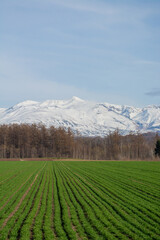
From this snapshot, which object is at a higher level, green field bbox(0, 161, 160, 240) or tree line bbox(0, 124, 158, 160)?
tree line bbox(0, 124, 158, 160)

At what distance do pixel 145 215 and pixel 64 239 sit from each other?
19.1ft

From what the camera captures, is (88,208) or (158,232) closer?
(158,232)

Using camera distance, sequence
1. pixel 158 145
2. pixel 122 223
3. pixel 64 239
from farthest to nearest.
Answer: pixel 158 145, pixel 122 223, pixel 64 239

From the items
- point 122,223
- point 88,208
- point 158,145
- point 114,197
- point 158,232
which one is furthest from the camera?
point 158,145

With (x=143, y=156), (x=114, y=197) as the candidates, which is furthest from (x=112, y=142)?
(x=114, y=197)

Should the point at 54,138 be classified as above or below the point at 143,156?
above

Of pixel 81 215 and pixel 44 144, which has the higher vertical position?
pixel 44 144

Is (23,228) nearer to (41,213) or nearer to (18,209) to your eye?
(41,213)

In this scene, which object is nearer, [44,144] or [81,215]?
[81,215]

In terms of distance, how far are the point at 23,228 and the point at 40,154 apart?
11291cm

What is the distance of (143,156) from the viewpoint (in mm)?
130375

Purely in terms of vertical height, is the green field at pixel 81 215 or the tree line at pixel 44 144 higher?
the tree line at pixel 44 144

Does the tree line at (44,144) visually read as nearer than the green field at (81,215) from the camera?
No

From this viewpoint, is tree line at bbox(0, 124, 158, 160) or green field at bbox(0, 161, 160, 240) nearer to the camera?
green field at bbox(0, 161, 160, 240)
